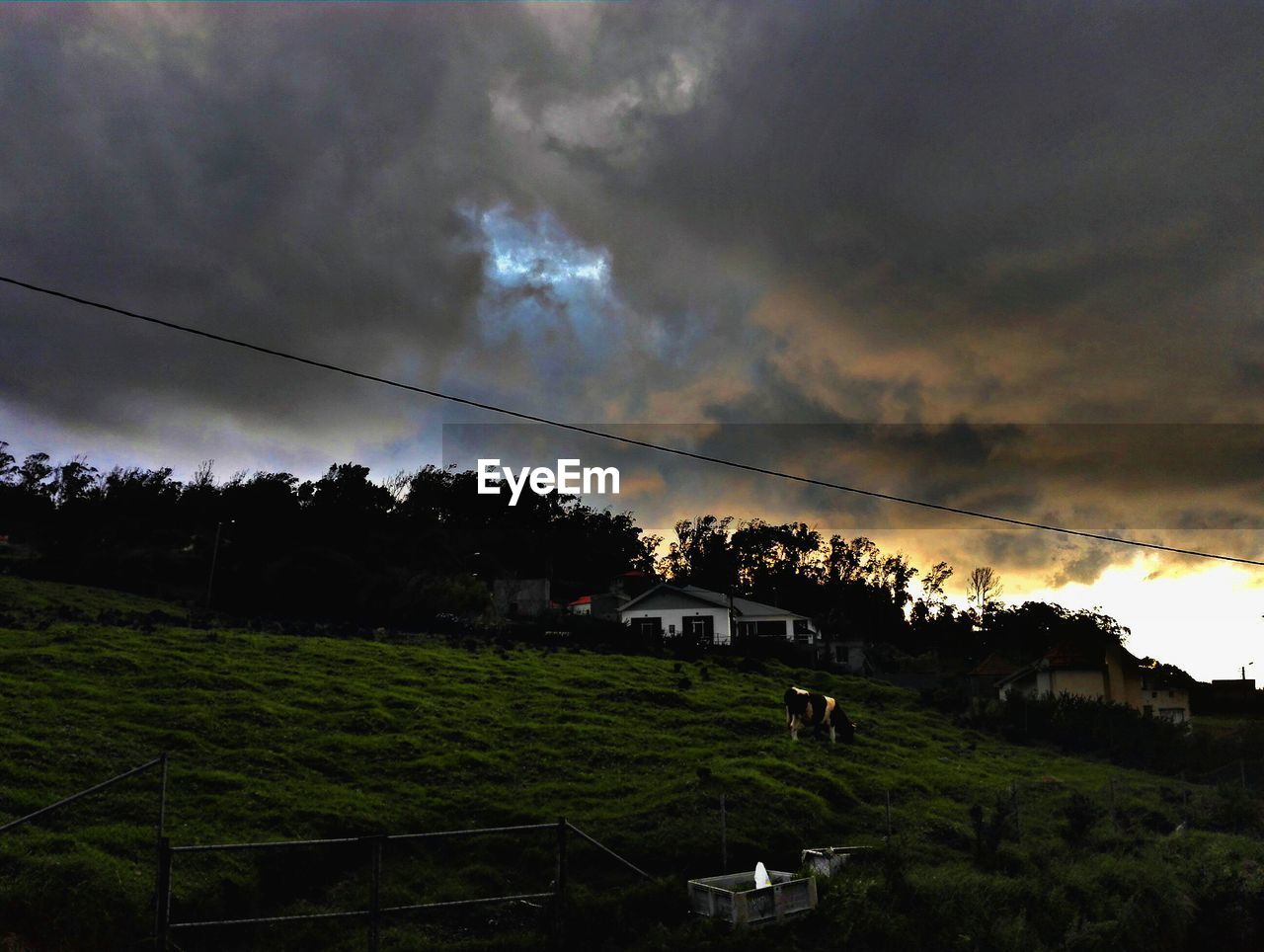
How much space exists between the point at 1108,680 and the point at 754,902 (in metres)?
51.4

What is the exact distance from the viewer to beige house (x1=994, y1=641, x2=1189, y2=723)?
193ft

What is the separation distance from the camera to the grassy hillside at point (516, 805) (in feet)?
50.8

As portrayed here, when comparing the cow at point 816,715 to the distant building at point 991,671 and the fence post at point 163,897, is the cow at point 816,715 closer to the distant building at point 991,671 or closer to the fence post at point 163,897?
the fence post at point 163,897

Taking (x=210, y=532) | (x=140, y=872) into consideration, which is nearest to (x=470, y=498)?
(x=210, y=532)

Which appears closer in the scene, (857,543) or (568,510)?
(568,510)

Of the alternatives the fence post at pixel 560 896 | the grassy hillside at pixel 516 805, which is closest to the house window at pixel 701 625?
the grassy hillside at pixel 516 805

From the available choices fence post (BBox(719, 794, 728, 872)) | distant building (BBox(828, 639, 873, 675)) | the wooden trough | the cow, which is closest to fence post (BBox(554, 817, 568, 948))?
the wooden trough

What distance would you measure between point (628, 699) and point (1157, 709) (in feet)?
133

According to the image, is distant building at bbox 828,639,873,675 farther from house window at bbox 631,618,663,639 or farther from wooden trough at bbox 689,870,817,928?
wooden trough at bbox 689,870,817,928

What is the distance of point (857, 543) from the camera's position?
12456 centimetres

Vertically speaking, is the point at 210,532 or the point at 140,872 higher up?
the point at 210,532

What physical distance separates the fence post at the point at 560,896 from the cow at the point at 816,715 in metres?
20.6

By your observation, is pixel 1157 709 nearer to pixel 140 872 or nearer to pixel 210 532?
pixel 140 872

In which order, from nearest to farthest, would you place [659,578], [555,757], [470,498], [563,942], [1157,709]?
[563,942]
[555,757]
[1157,709]
[470,498]
[659,578]
